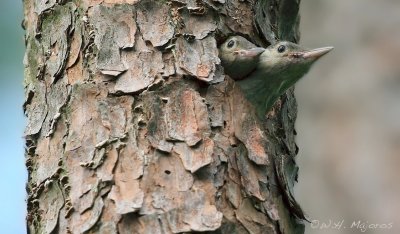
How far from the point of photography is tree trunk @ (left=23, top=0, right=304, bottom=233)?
1.84 metres

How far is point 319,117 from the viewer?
14.0ft

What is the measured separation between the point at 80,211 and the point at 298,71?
2.14 feet

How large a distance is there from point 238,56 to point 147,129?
31 cm

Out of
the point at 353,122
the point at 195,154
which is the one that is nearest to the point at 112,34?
the point at 195,154

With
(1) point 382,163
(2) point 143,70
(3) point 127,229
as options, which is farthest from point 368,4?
(3) point 127,229

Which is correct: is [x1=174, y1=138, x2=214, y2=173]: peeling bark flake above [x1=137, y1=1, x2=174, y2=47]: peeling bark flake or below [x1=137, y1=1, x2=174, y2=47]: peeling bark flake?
below

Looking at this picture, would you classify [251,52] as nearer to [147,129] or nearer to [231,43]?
[231,43]

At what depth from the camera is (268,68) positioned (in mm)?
2162

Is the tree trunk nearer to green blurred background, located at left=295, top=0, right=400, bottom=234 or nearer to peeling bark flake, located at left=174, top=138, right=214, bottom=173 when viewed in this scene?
peeling bark flake, located at left=174, top=138, right=214, bottom=173

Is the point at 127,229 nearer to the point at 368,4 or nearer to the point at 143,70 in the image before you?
the point at 143,70

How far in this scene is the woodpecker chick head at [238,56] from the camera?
2.10 metres

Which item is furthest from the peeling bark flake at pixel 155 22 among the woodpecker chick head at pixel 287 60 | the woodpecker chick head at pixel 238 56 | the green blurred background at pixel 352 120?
the green blurred background at pixel 352 120

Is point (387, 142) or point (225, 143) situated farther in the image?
point (387, 142)

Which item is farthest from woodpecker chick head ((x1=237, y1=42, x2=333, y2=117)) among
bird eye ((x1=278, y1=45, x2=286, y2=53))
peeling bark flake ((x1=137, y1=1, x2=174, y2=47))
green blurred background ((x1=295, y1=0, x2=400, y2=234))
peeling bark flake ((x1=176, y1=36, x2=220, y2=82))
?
green blurred background ((x1=295, y1=0, x2=400, y2=234))
